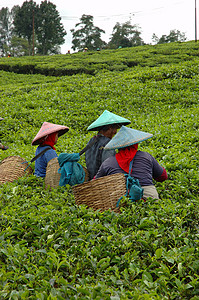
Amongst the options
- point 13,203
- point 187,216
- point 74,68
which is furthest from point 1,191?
point 74,68

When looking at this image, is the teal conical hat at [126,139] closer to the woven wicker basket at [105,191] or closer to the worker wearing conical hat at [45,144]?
the woven wicker basket at [105,191]

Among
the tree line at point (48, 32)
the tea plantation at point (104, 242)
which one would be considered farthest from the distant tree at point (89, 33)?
the tea plantation at point (104, 242)

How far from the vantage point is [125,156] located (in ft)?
11.1

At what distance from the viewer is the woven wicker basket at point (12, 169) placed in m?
4.41

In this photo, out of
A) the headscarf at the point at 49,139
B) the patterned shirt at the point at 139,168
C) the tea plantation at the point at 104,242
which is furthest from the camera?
the headscarf at the point at 49,139

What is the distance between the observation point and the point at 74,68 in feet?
58.4

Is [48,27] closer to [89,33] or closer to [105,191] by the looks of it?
[89,33]

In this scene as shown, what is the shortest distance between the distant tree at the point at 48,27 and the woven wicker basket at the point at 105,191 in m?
45.8

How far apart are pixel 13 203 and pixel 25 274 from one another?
4.62 ft

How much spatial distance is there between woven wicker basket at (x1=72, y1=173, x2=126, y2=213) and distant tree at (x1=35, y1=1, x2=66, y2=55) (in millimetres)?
45800

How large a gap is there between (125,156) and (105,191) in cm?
53

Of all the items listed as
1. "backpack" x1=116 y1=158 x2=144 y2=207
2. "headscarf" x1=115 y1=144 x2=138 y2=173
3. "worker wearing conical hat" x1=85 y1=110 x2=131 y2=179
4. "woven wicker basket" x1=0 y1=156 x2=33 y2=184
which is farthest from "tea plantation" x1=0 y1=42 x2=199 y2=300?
"worker wearing conical hat" x1=85 y1=110 x2=131 y2=179

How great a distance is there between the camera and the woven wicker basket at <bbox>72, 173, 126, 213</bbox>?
3059 mm

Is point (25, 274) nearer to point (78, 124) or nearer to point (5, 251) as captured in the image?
point (5, 251)
